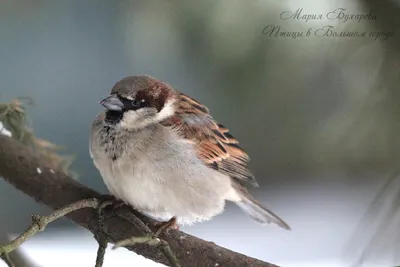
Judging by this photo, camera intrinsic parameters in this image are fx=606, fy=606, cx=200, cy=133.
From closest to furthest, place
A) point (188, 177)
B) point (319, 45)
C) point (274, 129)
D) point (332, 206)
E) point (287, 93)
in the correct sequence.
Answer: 1. point (188, 177)
2. point (319, 45)
3. point (287, 93)
4. point (274, 129)
5. point (332, 206)

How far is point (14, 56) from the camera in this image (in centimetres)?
153

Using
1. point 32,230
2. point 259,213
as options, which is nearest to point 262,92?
point 259,213

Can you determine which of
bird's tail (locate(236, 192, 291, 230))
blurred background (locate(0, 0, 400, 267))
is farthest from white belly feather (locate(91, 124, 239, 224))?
blurred background (locate(0, 0, 400, 267))

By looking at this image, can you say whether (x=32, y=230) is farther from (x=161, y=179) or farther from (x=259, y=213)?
(x=259, y=213)

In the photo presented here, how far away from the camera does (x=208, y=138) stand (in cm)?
93

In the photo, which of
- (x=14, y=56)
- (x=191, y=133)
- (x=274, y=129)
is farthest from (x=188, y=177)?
(x=14, y=56)

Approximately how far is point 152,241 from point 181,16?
0.60m

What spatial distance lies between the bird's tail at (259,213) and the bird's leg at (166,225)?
0.21 metres

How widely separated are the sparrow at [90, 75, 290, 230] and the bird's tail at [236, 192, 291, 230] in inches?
4.3

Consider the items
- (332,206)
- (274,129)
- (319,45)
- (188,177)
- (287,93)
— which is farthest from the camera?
(332,206)

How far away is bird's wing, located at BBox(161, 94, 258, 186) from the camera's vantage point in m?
0.90

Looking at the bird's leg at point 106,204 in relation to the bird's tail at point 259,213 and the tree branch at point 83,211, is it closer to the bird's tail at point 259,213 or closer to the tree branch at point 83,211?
the tree branch at point 83,211

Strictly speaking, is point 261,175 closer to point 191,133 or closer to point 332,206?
point 332,206

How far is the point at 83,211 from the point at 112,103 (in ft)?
0.51
